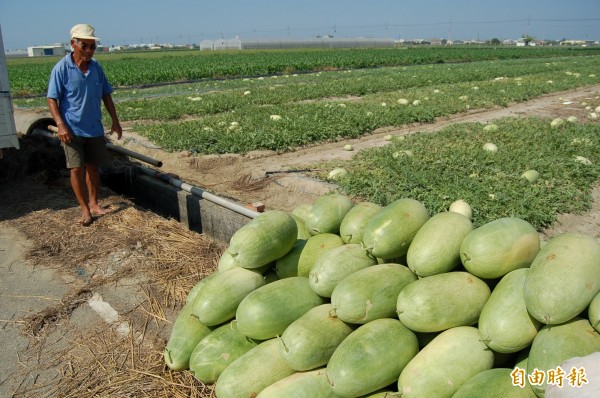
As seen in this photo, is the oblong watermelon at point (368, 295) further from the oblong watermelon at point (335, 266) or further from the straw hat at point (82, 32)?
the straw hat at point (82, 32)

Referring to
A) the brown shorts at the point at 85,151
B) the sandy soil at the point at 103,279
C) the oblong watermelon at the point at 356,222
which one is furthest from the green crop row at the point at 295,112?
the oblong watermelon at the point at 356,222

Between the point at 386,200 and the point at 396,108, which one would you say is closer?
the point at 386,200

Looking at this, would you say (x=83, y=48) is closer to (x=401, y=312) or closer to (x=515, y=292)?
(x=401, y=312)

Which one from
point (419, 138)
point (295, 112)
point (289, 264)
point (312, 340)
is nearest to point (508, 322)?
point (312, 340)

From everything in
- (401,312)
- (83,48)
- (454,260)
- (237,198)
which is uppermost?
(83,48)

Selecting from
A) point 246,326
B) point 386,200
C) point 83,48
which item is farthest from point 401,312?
point 83,48

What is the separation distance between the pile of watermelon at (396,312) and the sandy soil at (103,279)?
19.6 inches

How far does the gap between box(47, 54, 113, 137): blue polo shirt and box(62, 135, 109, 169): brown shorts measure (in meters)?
0.08

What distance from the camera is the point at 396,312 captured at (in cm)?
247

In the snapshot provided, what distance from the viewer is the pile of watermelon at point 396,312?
6.55 feet

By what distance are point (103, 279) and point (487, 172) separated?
16.4 ft

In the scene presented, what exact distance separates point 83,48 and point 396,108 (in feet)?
28.8

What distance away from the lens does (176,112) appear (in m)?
12.8

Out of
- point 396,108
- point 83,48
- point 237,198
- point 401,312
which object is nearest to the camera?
point 401,312
